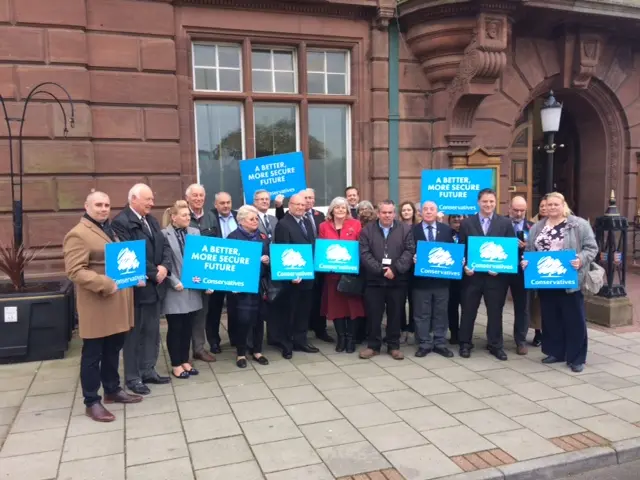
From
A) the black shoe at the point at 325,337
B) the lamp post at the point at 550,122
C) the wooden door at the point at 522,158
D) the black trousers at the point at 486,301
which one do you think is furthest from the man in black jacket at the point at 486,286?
the wooden door at the point at 522,158

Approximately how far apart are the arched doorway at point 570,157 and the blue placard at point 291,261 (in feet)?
19.9

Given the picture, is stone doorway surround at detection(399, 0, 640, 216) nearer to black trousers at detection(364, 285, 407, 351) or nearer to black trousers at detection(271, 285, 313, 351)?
black trousers at detection(364, 285, 407, 351)

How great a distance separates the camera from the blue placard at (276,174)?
726 cm

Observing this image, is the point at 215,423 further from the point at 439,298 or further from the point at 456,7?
the point at 456,7

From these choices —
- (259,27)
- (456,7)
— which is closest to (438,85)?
(456,7)

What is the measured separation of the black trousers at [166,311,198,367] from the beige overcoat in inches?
33.0

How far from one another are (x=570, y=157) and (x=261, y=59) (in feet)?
24.8

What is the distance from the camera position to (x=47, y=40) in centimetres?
719

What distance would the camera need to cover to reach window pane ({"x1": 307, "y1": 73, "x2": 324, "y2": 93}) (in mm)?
9086

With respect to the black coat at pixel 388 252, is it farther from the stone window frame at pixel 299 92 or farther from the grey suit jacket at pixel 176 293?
the stone window frame at pixel 299 92

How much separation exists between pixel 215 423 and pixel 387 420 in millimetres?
1442

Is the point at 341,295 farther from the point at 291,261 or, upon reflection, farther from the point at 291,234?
the point at 291,234

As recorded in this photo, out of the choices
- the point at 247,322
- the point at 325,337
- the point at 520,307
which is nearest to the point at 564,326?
the point at 520,307

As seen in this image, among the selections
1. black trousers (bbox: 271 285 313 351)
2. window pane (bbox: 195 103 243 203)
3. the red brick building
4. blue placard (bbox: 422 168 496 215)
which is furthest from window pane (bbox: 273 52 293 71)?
black trousers (bbox: 271 285 313 351)
